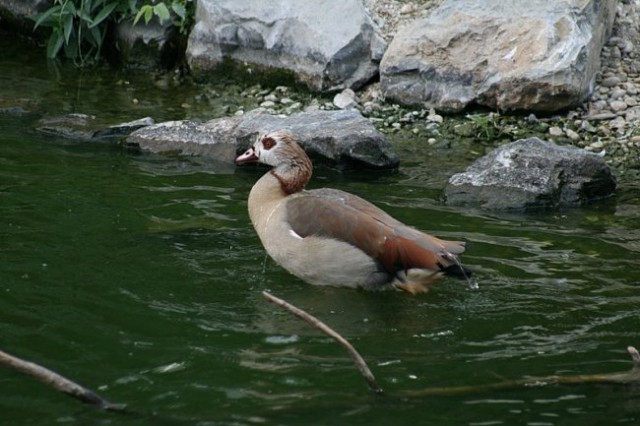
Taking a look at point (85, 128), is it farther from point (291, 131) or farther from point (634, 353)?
point (634, 353)

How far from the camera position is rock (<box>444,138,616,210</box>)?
8109 mm

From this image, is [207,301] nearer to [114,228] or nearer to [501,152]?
[114,228]

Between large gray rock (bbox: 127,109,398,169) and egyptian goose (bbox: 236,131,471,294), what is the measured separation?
7.01 feet

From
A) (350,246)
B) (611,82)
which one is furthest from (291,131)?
(611,82)

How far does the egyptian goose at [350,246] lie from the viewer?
6273mm

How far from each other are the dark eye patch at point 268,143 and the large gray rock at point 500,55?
3217 mm

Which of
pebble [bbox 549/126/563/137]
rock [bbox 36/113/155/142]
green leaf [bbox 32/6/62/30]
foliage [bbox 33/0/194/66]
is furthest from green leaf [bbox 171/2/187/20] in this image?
pebble [bbox 549/126/563/137]

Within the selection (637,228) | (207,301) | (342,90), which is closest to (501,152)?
(637,228)

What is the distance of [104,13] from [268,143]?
4982 mm

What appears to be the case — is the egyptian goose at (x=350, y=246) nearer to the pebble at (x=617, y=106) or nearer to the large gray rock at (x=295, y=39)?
the pebble at (x=617, y=106)

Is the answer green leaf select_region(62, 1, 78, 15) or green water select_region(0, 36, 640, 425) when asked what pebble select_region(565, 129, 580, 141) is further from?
green leaf select_region(62, 1, 78, 15)

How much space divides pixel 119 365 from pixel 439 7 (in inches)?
244

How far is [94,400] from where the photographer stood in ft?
14.0

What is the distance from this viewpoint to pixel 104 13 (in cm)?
1139
